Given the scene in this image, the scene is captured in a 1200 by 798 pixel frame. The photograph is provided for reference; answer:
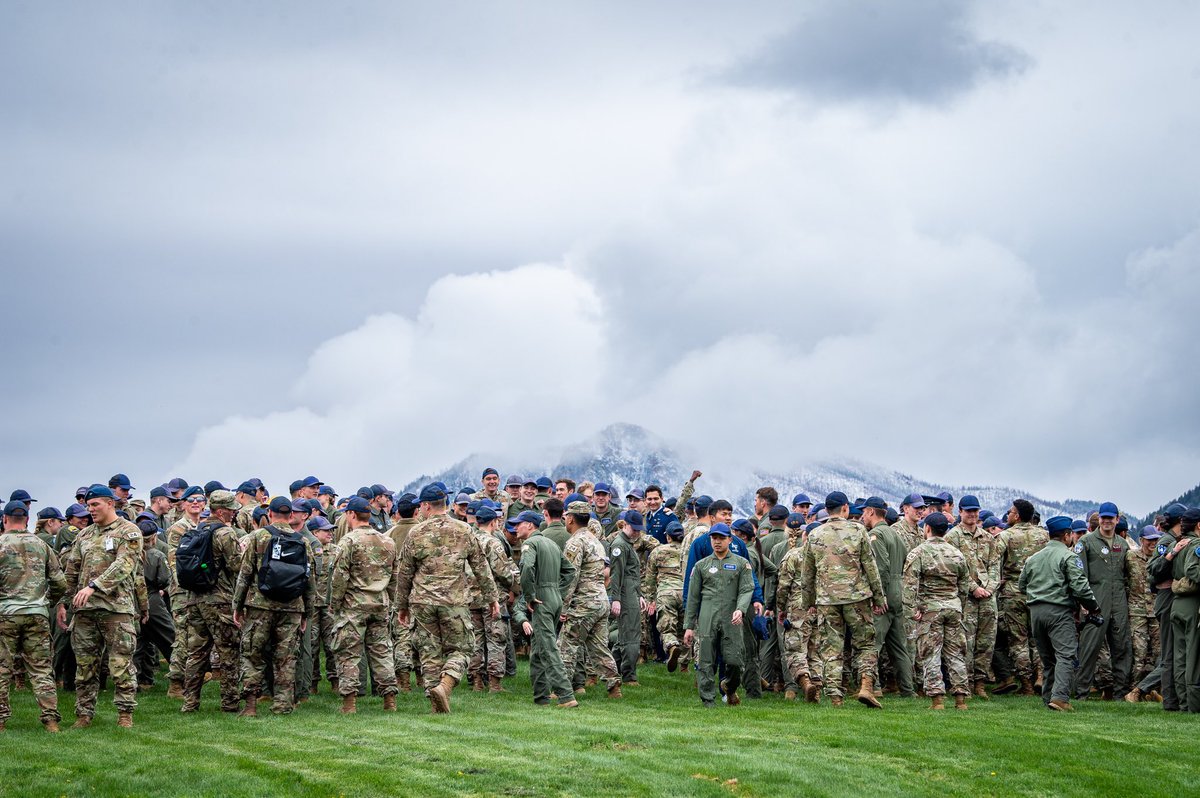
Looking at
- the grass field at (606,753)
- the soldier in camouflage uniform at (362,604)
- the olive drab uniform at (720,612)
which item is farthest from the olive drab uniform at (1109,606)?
the soldier in camouflage uniform at (362,604)

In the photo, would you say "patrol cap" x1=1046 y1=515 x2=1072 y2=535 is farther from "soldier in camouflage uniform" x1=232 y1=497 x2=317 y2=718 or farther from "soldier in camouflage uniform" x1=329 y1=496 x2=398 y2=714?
"soldier in camouflage uniform" x1=232 y1=497 x2=317 y2=718

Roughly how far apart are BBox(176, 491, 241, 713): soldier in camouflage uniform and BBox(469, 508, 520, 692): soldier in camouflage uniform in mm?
3676

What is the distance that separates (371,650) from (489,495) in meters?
8.50

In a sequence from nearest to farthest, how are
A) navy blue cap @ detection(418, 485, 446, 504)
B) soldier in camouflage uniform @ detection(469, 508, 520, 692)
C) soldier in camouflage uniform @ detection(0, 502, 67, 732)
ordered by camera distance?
soldier in camouflage uniform @ detection(0, 502, 67, 732), navy blue cap @ detection(418, 485, 446, 504), soldier in camouflage uniform @ detection(469, 508, 520, 692)

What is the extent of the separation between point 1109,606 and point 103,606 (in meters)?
15.4

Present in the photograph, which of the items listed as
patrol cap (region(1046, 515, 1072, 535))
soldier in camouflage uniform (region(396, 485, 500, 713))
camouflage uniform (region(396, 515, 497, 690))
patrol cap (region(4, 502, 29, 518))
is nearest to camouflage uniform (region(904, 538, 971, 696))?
patrol cap (region(1046, 515, 1072, 535))

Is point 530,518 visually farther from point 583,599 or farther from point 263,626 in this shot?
point 263,626

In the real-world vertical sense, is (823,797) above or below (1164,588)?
below

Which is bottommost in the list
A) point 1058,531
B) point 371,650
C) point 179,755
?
point 179,755

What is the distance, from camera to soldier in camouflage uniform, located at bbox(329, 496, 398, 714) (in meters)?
15.8

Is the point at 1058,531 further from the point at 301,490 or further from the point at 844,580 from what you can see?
the point at 301,490

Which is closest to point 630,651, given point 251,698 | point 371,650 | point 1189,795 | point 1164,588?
point 371,650

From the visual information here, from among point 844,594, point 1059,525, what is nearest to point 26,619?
point 844,594

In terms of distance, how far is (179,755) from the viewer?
1252cm
